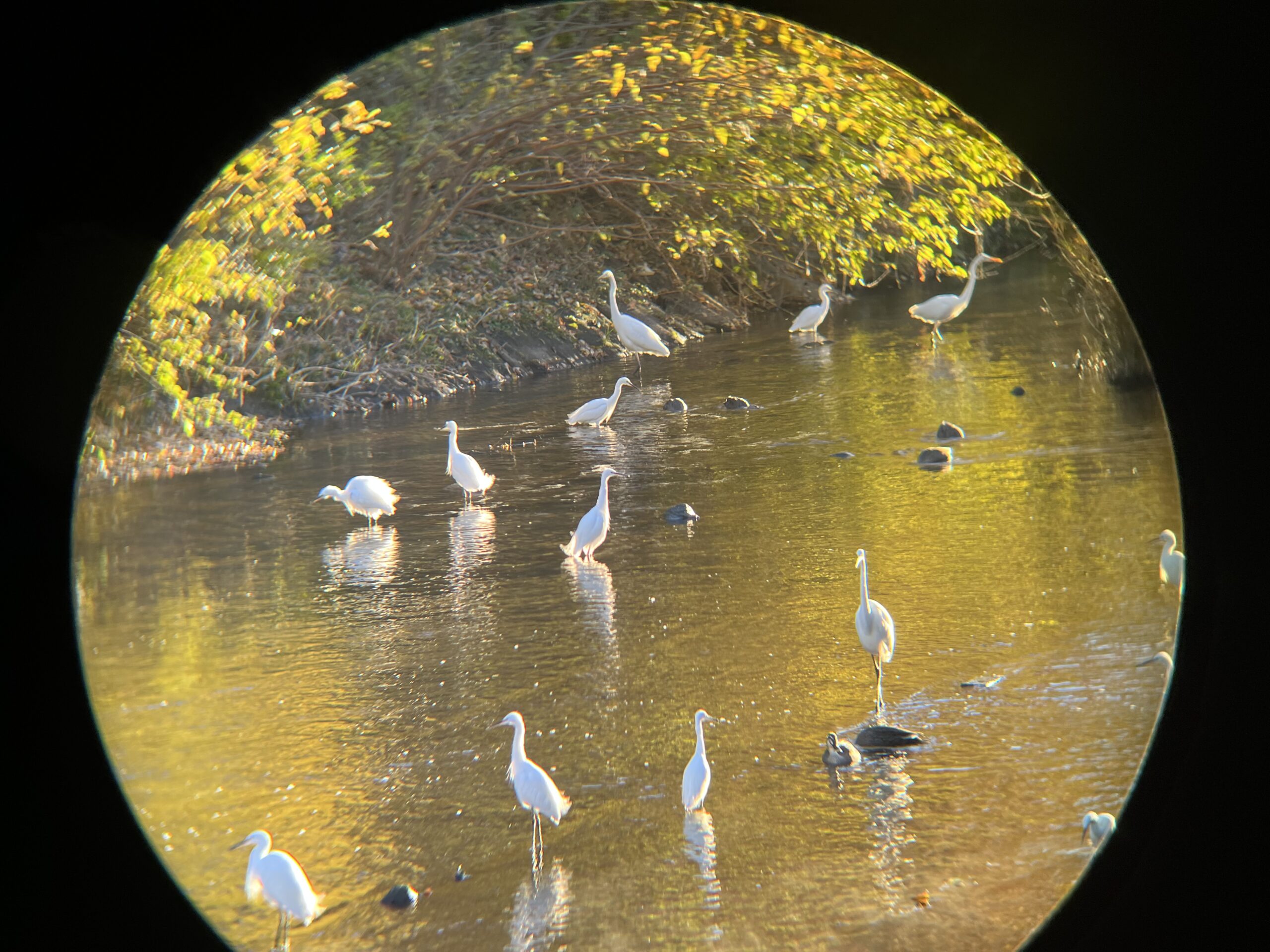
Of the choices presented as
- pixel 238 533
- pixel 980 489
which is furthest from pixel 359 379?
pixel 980 489

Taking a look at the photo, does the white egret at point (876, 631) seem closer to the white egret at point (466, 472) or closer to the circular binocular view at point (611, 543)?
the circular binocular view at point (611, 543)

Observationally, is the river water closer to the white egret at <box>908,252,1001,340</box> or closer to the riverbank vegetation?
the riverbank vegetation

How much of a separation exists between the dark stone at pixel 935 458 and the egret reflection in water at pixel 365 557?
3.83 metres

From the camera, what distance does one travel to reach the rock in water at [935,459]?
8.23 metres

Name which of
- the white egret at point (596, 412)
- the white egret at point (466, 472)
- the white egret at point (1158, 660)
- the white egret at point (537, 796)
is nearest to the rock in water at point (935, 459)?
the white egret at point (466, 472)

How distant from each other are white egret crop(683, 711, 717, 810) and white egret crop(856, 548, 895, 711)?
89 cm

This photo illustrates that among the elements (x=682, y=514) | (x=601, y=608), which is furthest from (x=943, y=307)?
(x=601, y=608)

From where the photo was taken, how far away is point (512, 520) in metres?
7.84

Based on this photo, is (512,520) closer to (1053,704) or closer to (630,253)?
(1053,704)

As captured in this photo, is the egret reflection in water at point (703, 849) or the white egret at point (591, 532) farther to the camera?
the white egret at point (591, 532)

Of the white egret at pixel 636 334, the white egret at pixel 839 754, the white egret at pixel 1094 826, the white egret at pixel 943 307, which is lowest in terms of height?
the white egret at pixel 1094 826

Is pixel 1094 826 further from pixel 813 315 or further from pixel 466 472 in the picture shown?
pixel 813 315

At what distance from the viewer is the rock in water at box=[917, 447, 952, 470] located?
8.23 metres

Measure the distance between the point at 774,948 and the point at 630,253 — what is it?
15.3 m
